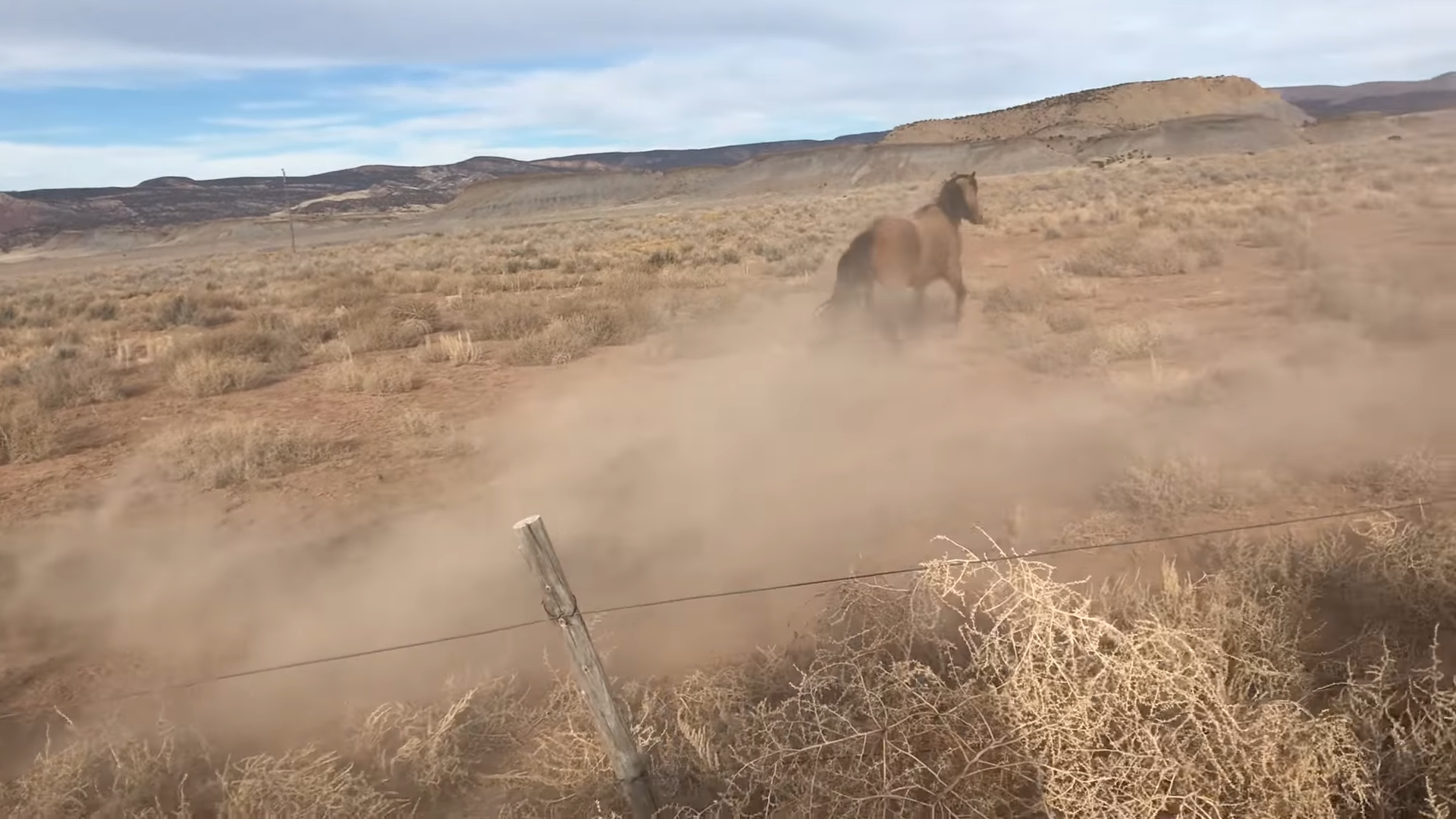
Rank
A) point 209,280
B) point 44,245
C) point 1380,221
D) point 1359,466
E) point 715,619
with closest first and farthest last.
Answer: point 715,619 < point 1359,466 < point 1380,221 < point 209,280 < point 44,245

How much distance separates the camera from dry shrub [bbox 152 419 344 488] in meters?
7.48

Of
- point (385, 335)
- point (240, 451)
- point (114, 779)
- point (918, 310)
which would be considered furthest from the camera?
point (385, 335)

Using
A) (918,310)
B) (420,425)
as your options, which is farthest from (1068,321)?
(420,425)

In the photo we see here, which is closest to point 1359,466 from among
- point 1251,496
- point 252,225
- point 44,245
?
point 1251,496

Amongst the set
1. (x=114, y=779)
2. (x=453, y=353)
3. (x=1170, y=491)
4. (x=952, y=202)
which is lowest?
(x=114, y=779)

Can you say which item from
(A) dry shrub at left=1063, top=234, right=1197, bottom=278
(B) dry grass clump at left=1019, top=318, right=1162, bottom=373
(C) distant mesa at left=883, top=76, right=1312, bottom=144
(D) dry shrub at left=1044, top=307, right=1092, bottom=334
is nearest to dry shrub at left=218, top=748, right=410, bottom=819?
(B) dry grass clump at left=1019, top=318, right=1162, bottom=373

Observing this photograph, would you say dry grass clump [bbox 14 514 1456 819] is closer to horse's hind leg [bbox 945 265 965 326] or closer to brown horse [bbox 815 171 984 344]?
brown horse [bbox 815 171 984 344]

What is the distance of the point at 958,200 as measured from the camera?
35.8 ft

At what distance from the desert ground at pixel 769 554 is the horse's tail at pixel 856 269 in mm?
494

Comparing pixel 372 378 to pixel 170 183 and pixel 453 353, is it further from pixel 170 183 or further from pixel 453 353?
pixel 170 183

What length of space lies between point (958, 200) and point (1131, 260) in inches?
225

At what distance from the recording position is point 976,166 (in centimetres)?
6197

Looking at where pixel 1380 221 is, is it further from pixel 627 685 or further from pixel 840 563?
pixel 627 685

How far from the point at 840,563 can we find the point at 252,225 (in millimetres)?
86452
